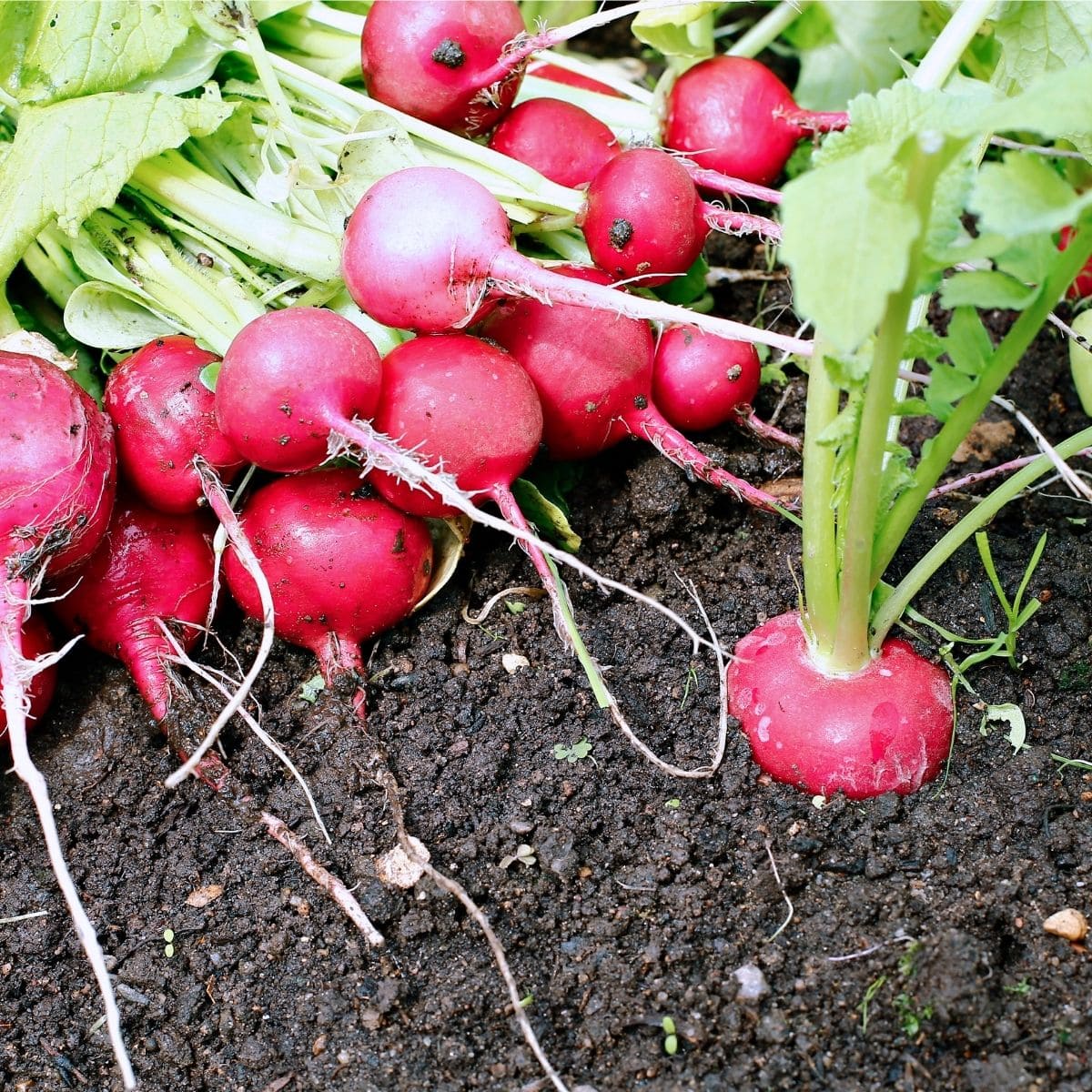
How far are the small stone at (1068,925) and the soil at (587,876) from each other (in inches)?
0.5

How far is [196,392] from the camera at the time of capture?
6.48 feet

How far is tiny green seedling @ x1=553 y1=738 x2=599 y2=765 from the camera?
1.79m

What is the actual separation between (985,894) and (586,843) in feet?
1.87

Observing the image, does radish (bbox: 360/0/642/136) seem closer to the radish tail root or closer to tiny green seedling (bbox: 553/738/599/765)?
the radish tail root

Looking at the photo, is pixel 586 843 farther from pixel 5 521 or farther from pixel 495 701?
pixel 5 521

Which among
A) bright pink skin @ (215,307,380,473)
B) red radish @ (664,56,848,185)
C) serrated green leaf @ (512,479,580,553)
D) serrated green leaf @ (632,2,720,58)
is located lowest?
serrated green leaf @ (512,479,580,553)

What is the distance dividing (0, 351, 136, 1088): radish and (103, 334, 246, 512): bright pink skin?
0.26 ft

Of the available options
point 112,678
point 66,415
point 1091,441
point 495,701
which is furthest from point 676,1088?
point 66,415

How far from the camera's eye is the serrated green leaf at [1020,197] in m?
1.07

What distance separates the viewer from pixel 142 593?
2.03 metres

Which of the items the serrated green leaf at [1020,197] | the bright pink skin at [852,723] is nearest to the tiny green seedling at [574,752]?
the bright pink skin at [852,723]

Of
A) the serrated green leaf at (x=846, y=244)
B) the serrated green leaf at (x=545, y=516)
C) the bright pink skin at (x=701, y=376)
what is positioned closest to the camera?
the serrated green leaf at (x=846, y=244)

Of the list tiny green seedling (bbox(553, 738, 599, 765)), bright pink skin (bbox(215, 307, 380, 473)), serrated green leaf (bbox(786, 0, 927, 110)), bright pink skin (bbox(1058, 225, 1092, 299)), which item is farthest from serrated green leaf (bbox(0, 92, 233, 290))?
bright pink skin (bbox(1058, 225, 1092, 299))

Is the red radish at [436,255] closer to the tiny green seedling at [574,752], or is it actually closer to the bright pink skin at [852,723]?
the bright pink skin at [852,723]
